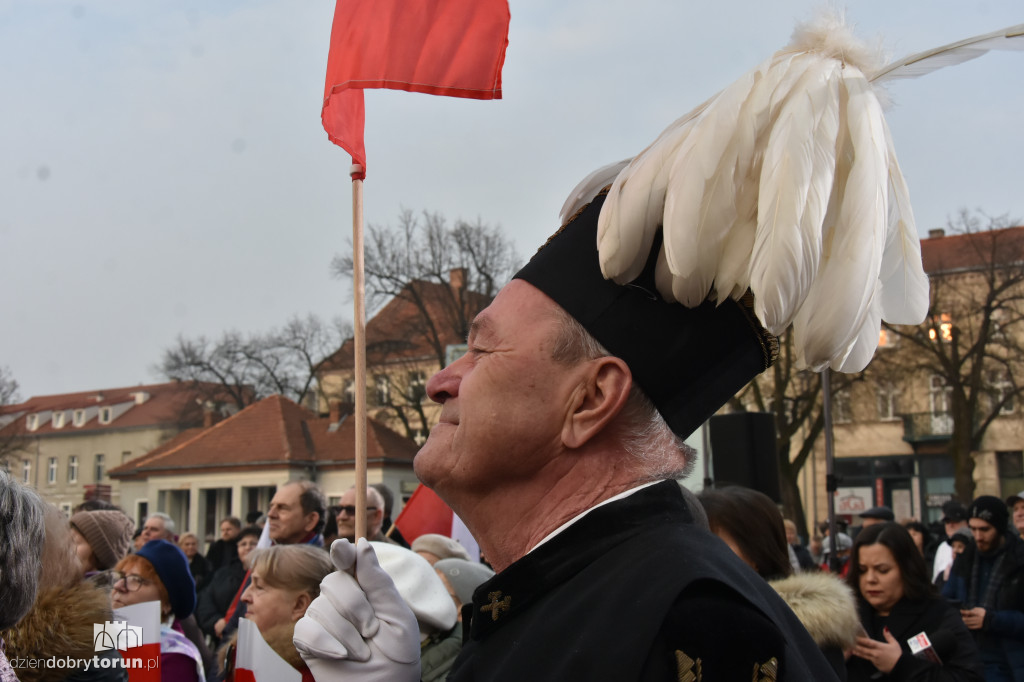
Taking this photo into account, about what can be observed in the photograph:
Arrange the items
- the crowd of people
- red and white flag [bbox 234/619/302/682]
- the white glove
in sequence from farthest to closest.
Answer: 1. red and white flag [bbox 234/619/302/682]
2. the crowd of people
3. the white glove

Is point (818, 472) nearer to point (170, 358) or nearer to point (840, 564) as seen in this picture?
point (170, 358)

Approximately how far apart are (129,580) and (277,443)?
139ft

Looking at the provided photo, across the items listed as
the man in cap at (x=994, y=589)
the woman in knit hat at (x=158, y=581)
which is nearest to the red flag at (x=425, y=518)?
the woman in knit hat at (x=158, y=581)

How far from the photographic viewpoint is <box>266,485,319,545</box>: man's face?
606 cm

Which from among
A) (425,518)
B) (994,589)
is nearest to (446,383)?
(994,589)

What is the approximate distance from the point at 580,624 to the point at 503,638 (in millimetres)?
212

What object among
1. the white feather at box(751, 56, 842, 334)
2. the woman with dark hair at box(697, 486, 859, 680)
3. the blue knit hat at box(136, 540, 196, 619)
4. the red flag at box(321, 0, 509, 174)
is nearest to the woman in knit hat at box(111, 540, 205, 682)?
the blue knit hat at box(136, 540, 196, 619)

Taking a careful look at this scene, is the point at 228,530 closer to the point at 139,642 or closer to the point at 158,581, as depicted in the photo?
the point at 158,581

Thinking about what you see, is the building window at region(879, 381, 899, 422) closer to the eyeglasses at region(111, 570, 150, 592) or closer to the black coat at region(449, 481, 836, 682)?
the eyeglasses at region(111, 570, 150, 592)

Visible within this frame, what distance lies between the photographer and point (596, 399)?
6.37 ft

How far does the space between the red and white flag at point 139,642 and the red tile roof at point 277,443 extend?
132ft

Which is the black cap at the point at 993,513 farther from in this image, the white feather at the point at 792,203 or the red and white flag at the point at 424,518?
the white feather at the point at 792,203

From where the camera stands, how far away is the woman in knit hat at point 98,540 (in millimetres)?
5039

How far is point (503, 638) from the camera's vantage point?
174cm
